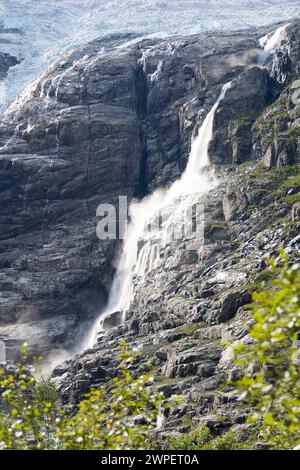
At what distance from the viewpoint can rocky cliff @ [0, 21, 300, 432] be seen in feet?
419

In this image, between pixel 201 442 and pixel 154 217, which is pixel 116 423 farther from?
pixel 154 217

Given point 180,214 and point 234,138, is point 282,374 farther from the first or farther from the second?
point 234,138

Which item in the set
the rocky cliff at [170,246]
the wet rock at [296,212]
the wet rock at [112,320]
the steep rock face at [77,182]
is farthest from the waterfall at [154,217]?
the wet rock at [296,212]

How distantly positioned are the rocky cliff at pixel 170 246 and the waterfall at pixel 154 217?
110 inches

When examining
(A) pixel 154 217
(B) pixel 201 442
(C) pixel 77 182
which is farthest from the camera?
(C) pixel 77 182

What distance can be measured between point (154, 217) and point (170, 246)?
739 inches

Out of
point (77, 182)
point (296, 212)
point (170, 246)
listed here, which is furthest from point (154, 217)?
point (296, 212)

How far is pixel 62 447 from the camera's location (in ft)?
101

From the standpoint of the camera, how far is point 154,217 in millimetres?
174000

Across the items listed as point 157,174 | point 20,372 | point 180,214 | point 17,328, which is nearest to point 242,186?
point 180,214

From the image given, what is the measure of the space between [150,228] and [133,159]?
2727cm

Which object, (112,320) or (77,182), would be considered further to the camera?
(77,182)

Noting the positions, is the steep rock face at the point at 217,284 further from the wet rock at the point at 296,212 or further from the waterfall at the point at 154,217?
the waterfall at the point at 154,217

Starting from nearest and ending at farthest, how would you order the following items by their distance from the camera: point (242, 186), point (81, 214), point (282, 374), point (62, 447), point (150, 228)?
point (282, 374)
point (62, 447)
point (242, 186)
point (150, 228)
point (81, 214)
